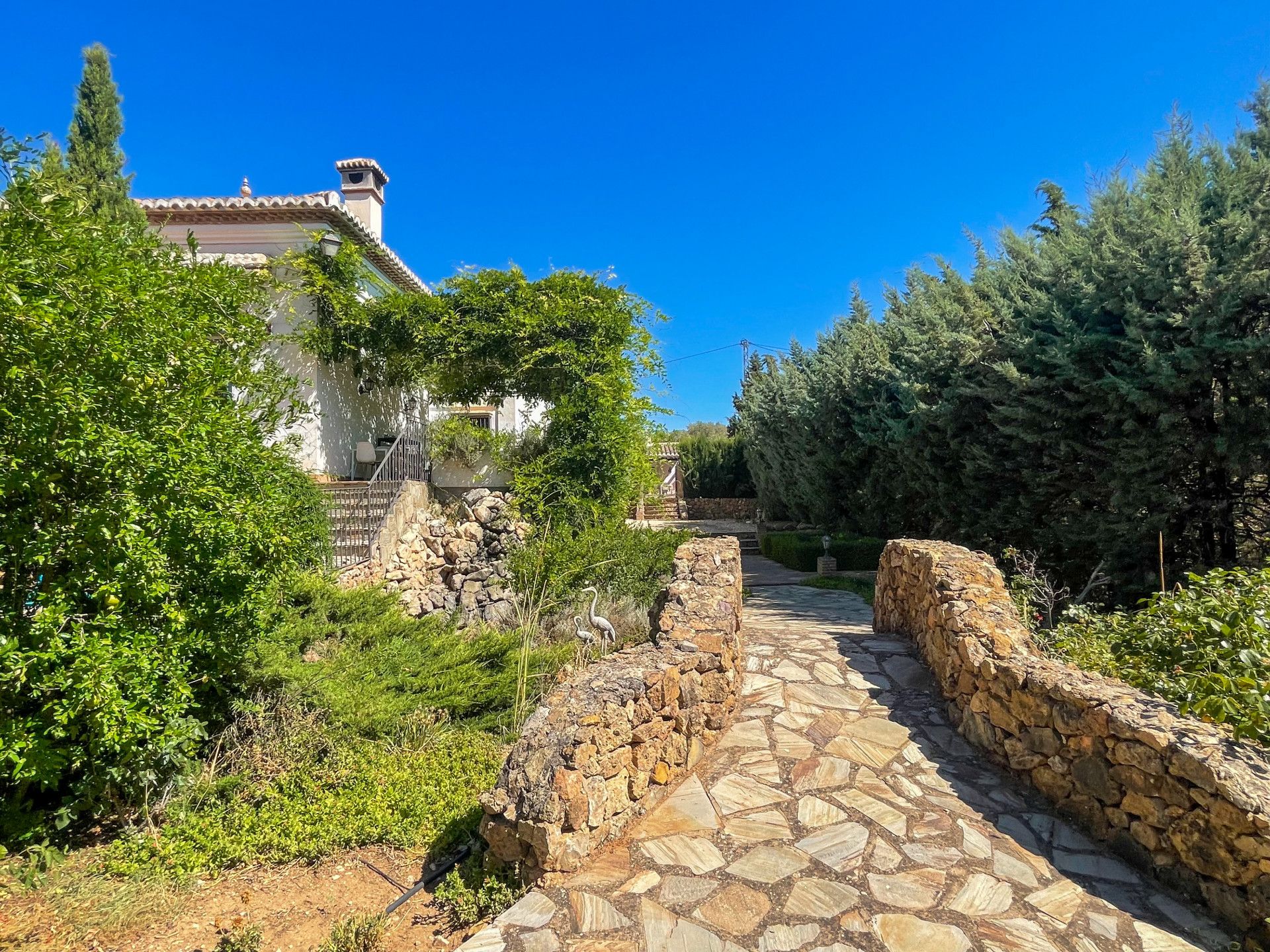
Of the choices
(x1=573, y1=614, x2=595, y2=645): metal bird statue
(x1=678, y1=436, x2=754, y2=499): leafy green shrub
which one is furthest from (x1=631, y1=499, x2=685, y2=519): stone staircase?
(x1=573, y1=614, x2=595, y2=645): metal bird statue

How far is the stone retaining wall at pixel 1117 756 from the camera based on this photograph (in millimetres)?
2549

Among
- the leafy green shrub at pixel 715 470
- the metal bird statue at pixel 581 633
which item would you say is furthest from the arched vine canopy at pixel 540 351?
the leafy green shrub at pixel 715 470

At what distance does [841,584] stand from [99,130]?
13.4 meters

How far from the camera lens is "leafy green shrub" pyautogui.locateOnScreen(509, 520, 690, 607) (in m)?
7.26

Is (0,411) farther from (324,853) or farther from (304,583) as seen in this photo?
(304,583)

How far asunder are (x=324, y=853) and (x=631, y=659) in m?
1.97

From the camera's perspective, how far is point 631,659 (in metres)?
3.88

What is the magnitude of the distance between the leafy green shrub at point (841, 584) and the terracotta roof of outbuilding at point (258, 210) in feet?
34.2

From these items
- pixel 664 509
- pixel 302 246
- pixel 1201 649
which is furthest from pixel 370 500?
pixel 664 509

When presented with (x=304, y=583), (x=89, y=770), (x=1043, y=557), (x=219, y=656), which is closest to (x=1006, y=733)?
(x=1043, y=557)

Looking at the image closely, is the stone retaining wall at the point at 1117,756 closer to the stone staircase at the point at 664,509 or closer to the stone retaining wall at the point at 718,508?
the stone staircase at the point at 664,509

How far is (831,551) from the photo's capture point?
11.2 meters

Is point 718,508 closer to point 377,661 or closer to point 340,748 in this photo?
point 377,661

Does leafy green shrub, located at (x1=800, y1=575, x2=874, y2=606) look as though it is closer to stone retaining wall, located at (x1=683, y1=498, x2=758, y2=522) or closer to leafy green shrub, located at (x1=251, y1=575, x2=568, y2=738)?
leafy green shrub, located at (x1=251, y1=575, x2=568, y2=738)
